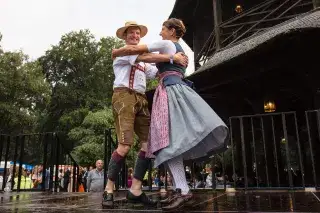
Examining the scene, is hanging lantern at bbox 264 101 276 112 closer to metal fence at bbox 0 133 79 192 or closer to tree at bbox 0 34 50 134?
metal fence at bbox 0 133 79 192

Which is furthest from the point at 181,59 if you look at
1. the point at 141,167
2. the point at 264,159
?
the point at 264,159

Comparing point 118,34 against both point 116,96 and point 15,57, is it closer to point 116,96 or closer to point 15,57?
point 116,96

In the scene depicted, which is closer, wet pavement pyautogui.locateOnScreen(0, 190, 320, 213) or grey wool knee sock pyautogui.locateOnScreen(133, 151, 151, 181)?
wet pavement pyautogui.locateOnScreen(0, 190, 320, 213)

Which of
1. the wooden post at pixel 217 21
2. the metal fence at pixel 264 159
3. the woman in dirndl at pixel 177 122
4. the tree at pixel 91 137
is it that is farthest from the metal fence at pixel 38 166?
the tree at pixel 91 137

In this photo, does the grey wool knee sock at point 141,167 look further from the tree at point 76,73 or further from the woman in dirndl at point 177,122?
the tree at point 76,73

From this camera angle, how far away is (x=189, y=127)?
2.84 meters

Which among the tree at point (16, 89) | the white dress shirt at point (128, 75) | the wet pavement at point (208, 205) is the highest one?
the tree at point (16, 89)

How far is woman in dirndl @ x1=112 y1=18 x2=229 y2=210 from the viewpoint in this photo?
2787mm

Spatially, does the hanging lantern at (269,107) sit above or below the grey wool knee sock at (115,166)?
above

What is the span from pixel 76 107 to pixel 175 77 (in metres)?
30.3

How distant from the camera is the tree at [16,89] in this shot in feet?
76.9

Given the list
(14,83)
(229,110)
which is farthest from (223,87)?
(14,83)

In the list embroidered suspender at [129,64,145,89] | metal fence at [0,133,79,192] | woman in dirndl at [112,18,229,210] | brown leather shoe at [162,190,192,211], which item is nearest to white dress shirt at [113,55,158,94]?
embroidered suspender at [129,64,145,89]

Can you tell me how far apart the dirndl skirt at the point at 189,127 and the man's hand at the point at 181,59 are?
23 cm
